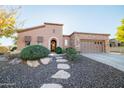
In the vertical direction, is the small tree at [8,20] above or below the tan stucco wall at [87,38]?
above

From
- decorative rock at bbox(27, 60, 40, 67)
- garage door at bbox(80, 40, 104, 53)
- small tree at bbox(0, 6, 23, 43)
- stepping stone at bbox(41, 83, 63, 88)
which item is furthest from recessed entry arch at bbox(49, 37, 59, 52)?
stepping stone at bbox(41, 83, 63, 88)

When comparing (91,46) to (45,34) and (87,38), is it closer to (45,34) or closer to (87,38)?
(87,38)

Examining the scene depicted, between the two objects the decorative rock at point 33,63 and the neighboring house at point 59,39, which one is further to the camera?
the neighboring house at point 59,39

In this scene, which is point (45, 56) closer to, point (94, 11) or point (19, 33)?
point (94, 11)

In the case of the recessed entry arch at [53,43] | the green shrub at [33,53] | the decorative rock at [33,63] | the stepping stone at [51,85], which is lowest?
the stepping stone at [51,85]

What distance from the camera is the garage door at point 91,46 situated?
12.7m

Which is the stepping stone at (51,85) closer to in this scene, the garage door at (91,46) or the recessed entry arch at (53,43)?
the garage door at (91,46)

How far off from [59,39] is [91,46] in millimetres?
3501

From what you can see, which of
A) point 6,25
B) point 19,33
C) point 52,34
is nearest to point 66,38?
point 52,34

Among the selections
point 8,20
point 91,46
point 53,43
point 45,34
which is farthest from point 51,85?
point 53,43

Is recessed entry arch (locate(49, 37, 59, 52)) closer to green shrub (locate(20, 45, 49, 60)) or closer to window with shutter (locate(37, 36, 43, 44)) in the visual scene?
window with shutter (locate(37, 36, 43, 44))

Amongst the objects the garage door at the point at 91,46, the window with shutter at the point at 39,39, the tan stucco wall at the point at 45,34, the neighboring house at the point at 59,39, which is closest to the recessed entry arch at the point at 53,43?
the neighboring house at the point at 59,39

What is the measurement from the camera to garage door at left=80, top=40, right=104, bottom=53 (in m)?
12.7

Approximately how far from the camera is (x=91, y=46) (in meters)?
13.0
